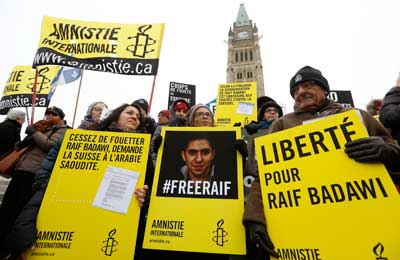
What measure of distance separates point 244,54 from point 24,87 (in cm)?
4637

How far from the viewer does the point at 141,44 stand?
165 inches

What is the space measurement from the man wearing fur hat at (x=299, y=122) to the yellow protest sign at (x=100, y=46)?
2.68 metres

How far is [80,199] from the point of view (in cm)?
172

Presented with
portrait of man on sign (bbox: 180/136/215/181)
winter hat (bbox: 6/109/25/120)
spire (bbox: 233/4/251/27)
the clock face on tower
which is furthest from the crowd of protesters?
spire (bbox: 233/4/251/27)

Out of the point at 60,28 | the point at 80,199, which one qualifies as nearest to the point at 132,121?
the point at 80,199

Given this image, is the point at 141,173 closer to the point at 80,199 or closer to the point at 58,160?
the point at 80,199

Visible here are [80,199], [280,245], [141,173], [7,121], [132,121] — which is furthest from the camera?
[7,121]

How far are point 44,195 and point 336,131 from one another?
2.15 metres

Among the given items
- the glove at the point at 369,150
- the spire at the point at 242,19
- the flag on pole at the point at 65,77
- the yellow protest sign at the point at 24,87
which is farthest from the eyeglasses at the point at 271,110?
the spire at the point at 242,19

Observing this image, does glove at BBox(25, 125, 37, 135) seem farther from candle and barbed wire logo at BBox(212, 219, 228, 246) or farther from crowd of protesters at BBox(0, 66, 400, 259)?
candle and barbed wire logo at BBox(212, 219, 228, 246)

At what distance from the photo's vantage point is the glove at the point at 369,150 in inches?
49.1

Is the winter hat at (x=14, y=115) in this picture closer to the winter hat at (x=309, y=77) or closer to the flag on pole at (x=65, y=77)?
the flag on pole at (x=65, y=77)

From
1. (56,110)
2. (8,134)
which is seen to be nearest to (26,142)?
(56,110)

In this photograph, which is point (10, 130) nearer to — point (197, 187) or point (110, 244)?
point (110, 244)
